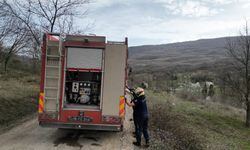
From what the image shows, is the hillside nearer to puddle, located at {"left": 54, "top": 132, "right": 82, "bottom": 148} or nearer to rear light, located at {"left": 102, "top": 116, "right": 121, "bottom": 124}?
puddle, located at {"left": 54, "top": 132, "right": 82, "bottom": 148}

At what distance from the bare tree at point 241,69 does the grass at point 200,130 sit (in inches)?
77.8

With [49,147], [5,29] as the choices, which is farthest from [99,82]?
[5,29]

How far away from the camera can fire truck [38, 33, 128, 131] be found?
920cm

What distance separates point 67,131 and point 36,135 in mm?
1249

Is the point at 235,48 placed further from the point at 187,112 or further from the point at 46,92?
the point at 46,92

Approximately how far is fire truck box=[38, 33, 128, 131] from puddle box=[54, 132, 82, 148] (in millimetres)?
527

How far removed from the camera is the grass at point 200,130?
10.2 m

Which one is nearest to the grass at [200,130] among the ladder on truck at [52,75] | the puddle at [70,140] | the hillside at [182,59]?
the puddle at [70,140]

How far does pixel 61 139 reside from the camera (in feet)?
31.9

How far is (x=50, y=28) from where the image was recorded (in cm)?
2116

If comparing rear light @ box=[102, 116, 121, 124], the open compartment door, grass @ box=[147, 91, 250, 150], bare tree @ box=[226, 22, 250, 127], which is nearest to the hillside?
bare tree @ box=[226, 22, 250, 127]

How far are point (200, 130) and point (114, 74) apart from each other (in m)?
7.41

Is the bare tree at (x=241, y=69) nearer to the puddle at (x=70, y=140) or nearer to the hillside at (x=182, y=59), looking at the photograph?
the puddle at (x=70, y=140)

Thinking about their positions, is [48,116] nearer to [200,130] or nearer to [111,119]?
[111,119]
